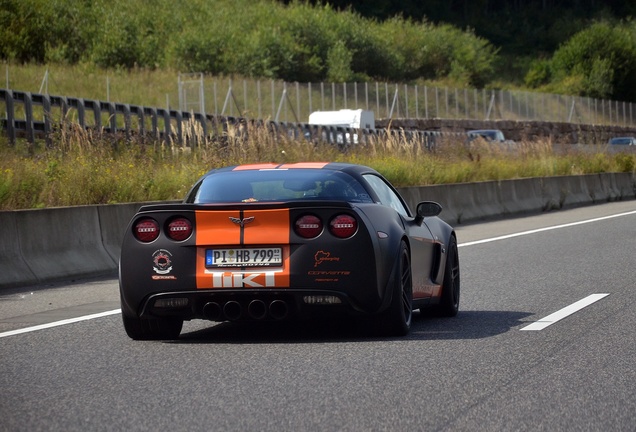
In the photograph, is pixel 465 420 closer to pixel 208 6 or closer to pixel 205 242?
pixel 205 242

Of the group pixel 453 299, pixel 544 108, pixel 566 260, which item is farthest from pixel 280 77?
pixel 453 299

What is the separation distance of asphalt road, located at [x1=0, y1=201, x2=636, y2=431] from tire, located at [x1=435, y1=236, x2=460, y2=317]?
0.10m

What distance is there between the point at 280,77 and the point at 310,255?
2636 inches

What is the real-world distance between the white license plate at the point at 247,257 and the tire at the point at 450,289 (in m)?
2.11

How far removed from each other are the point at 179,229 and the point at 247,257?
1.62 ft

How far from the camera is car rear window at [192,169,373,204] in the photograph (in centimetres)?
930

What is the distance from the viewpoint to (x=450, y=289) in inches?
408

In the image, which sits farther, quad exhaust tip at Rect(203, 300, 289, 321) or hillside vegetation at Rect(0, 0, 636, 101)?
hillside vegetation at Rect(0, 0, 636, 101)

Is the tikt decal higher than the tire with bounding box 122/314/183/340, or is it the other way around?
the tikt decal

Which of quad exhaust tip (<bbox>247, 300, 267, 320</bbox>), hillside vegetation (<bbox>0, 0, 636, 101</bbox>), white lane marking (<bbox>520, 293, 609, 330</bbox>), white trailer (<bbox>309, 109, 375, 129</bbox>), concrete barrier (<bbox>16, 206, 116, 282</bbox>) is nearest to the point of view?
quad exhaust tip (<bbox>247, 300, 267, 320</bbox>)

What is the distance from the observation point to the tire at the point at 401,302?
889cm

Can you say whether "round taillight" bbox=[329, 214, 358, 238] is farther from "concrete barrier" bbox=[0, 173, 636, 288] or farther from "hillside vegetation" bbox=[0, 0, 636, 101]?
"hillside vegetation" bbox=[0, 0, 636, 101]

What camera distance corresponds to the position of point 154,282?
8758 mm

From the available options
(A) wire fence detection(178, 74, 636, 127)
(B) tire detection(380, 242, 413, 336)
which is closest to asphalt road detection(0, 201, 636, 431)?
(B) tire detection(380, 242, 413, 336)
